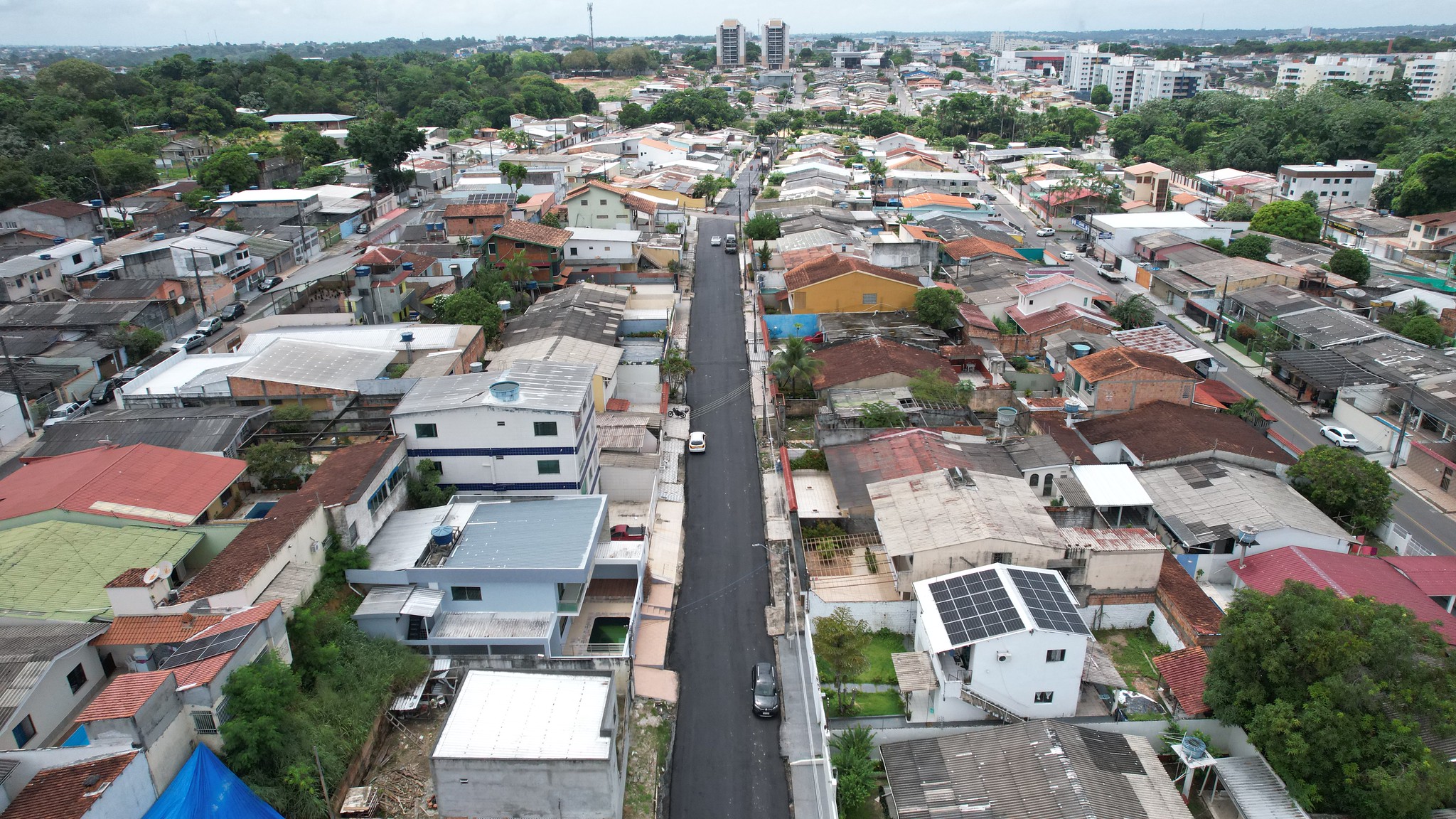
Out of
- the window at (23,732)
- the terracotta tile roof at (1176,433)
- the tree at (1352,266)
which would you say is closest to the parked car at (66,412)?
the window at (23,732)

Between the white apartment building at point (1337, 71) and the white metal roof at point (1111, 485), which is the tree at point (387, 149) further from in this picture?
the white apartment building at point (1337, 71)

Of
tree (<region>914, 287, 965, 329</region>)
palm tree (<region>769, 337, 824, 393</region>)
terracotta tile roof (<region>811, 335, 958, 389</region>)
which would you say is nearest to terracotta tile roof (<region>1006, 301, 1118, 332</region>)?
tree (<region>914, 287, 965, 329</region>)

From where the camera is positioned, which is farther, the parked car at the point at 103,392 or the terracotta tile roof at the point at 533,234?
the terracotta tile roof at the point at 533,234

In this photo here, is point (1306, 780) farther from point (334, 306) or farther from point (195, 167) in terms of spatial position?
point (195, 167)

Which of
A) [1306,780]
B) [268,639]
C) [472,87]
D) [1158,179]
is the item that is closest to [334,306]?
[268,639]

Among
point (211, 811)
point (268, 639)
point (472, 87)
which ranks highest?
point (472, 87)

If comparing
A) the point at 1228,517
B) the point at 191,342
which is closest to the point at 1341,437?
the point at 1228,517
